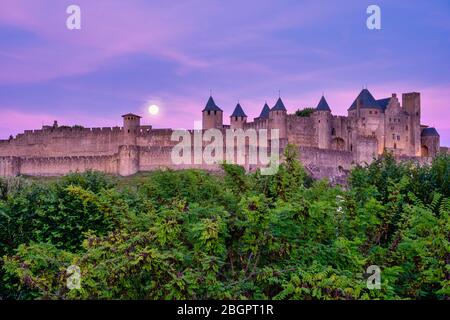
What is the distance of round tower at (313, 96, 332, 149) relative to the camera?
87875mm

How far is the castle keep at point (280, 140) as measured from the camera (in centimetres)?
8581

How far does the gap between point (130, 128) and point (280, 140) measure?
860 inches

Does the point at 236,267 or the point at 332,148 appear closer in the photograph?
the point at 236,267

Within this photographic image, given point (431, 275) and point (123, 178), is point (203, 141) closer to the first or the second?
point (123, 178)

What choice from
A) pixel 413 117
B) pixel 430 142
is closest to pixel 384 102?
pixel 413 117

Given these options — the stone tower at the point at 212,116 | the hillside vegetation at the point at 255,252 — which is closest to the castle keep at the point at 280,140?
the stone tower at the point at 212,116

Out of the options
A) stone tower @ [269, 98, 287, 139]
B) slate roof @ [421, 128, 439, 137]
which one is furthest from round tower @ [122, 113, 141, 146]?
slate roof @ [421, 128, 439, 137]

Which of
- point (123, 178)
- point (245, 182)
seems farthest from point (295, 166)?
point (123, 178)

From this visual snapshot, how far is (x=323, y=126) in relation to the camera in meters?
88.4

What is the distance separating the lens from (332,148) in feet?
292

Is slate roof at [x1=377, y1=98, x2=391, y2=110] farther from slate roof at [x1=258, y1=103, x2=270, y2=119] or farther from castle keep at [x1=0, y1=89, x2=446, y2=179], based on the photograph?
slate roof at [x1=258, y1=103, x2=270, y2=119]

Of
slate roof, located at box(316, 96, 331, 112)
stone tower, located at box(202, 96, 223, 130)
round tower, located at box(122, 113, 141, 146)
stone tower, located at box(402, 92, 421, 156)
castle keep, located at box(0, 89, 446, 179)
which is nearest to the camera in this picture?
castle keep, located at box(0, 89, 446, 179)
